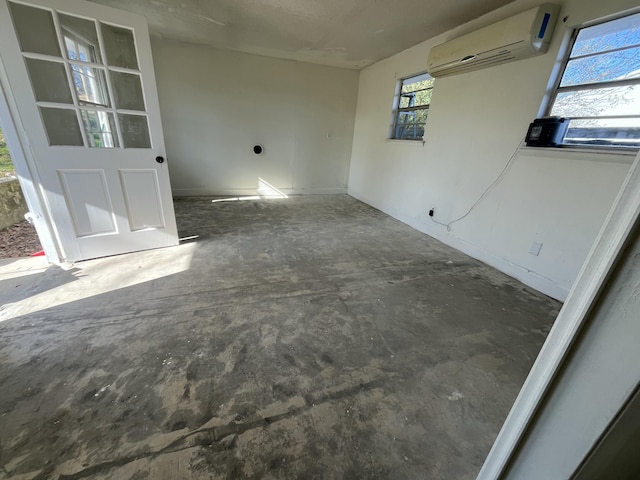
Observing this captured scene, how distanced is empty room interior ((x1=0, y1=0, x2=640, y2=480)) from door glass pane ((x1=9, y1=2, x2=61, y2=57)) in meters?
0.02

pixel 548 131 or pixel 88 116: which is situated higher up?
pixel 548 131

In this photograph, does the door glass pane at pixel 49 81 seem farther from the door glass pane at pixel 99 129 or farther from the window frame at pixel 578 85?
the window frame at pixel 578 85

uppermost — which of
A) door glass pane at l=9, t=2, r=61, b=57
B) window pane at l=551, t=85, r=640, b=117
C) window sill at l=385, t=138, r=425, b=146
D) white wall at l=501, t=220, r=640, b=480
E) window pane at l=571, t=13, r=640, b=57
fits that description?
window pane at l=571, t=13, r=640, b=57

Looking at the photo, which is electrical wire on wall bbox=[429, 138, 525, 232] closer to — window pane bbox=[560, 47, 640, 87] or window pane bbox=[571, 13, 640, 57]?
window pane bbox=[560, 47, 640, 87]

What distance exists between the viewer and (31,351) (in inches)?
61.0

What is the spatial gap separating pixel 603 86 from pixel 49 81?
14.7 feet

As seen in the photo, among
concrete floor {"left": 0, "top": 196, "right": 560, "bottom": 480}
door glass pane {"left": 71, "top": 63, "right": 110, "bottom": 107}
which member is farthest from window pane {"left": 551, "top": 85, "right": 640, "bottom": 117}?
door glass pane {"left": 71, "top": 63, "right": 110, "bottom": 107}

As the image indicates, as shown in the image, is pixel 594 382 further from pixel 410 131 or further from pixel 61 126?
pixel 410 131

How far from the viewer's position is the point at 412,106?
13.8ft

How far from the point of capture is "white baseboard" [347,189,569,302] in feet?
7.95

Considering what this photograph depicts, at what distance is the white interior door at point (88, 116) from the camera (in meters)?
2.02

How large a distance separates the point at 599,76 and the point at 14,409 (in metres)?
4.37

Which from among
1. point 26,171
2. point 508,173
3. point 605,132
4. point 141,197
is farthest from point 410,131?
point 26,171

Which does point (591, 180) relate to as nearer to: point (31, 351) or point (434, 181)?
point (434, 181)
